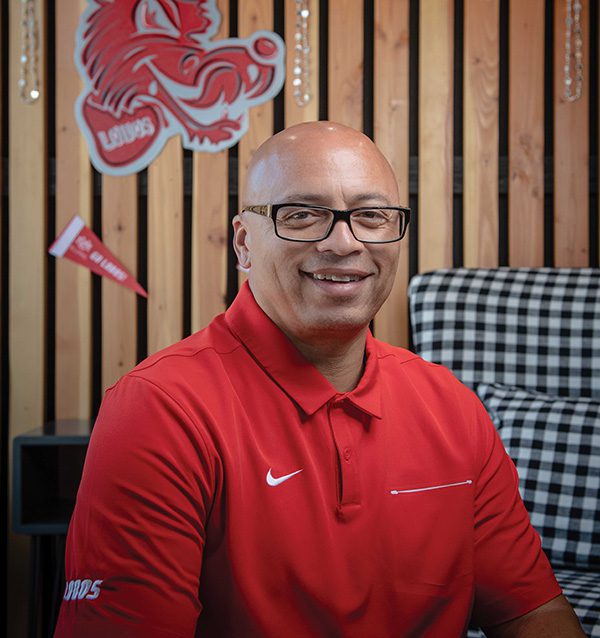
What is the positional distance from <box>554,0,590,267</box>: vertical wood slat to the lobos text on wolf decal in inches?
43.4

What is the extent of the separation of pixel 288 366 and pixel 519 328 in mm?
1495

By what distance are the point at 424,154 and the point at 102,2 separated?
141 centimetres

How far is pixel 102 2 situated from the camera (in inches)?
114

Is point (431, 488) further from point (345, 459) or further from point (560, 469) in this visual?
point (560, 469)

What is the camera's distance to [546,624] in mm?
1271

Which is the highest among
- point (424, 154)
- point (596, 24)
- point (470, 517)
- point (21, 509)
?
point (596, 24)

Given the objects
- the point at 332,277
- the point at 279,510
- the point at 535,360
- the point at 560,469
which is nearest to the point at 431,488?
the point at 279,510

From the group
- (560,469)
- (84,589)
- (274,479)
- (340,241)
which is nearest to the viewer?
(84,589)

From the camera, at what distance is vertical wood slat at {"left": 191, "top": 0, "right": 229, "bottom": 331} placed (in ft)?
9.55

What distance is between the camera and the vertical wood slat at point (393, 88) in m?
2.90

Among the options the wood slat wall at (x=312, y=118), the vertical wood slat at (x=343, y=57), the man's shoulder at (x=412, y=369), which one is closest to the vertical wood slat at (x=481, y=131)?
the wood slat wall at (x=312, y=118)

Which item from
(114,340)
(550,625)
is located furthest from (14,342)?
(550,625)

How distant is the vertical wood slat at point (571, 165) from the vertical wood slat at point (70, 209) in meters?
1.87

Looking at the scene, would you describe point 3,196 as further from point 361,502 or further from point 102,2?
point 361,502
